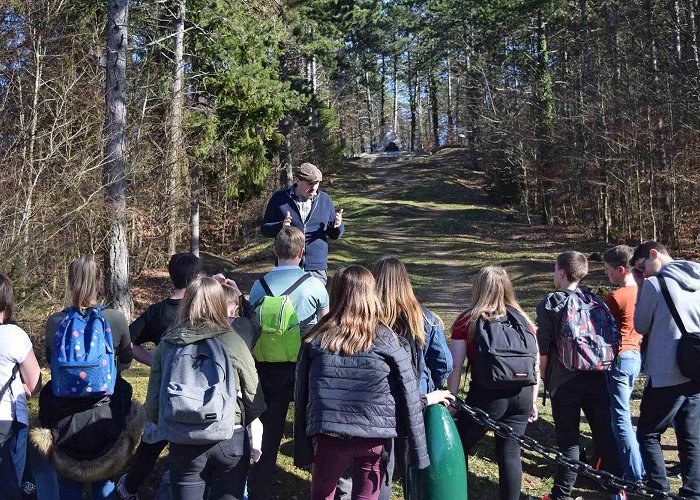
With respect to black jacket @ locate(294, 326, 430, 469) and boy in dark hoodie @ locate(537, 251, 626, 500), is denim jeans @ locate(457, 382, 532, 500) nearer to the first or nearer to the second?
boy in dark hoodie @ locate(537, 251, 626, 500)

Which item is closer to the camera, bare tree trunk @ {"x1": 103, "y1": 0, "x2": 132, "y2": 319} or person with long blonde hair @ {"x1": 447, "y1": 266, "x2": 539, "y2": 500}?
person with long blonde hair @ {"x1": 447, "y1": 266, "x2": 539, "y2": 500}

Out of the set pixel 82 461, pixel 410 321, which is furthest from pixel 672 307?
pixel 82 461

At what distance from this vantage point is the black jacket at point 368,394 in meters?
3.76

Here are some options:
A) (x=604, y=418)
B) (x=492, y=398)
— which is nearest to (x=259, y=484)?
(x=492, y=398)

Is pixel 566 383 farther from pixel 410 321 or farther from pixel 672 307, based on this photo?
pixel 410 321

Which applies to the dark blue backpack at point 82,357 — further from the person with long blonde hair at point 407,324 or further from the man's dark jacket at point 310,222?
the man's dark jacket at point 310,222

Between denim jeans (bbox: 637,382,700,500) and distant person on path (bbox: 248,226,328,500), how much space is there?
2.34 meters

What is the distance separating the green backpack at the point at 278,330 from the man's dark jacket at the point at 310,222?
57.7 inches

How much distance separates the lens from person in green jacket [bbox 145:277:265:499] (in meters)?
3.90

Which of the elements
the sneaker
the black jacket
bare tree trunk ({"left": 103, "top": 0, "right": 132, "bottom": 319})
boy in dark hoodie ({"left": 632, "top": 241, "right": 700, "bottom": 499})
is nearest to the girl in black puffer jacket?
the black jacket

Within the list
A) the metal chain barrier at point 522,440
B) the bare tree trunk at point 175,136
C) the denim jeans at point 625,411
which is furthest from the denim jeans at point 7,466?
the bare tree trunk at point 175,136

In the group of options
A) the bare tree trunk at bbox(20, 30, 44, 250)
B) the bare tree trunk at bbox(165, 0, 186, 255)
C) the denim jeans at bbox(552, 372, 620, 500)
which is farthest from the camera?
the bare tree trunk at bbox(165, 0, 186, 255)

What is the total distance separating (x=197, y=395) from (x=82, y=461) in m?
1.16

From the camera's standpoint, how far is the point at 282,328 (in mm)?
4676
